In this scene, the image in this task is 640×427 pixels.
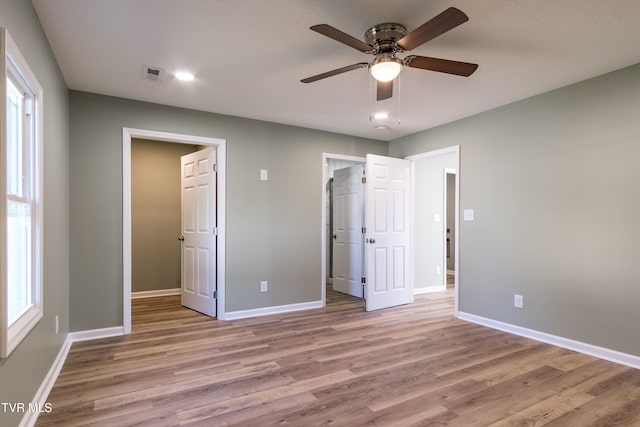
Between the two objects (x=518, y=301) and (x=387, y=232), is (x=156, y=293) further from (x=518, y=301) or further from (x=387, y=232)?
(x=518, y=301)

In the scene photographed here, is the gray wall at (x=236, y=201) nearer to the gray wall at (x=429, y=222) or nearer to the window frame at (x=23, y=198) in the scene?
the gray wall at (x=429, y=222)

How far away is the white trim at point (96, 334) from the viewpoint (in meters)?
3.28

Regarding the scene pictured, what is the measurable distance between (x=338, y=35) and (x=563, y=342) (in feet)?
10.7

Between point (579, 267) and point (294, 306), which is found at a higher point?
point (579, 267)

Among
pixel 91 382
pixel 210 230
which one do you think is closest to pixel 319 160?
pixel 210 230

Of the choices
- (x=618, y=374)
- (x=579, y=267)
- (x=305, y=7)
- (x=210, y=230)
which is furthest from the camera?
(x=210, y=230)

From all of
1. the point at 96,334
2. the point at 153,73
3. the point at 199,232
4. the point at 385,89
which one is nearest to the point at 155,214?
the point at 199,232

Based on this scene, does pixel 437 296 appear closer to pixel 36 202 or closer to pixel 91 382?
pixel 91 382

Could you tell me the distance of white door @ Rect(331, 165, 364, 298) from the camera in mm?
5344

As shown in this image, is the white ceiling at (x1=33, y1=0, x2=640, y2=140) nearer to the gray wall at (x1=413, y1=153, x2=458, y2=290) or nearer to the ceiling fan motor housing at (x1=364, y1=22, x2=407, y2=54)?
the ceiling fan motor housing at (x1=364, y1=22, x2=407, y2=54)

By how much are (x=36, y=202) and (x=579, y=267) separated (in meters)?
4.12

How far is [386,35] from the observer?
2.19 m

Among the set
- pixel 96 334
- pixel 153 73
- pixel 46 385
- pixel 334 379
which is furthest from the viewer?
pixel 96 334

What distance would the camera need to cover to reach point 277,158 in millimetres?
4336
